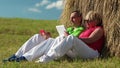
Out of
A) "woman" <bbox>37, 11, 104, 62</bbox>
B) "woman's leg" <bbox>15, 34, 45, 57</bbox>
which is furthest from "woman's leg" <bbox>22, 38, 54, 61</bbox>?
"woman's leg" <bbox>15, 34, 45, 57</bbox>

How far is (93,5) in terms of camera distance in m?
10.8

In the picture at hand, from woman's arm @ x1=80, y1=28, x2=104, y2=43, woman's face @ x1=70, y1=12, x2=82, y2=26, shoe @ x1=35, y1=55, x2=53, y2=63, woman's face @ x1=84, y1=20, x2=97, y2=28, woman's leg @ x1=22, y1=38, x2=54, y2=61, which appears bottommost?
shoe @ x1=35, y1=55, x2=53, y2=63

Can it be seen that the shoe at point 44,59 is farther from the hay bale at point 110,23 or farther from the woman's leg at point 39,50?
the hay bale at point 110,23

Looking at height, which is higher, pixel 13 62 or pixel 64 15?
pixel 64 15

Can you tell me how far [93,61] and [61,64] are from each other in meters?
0.74

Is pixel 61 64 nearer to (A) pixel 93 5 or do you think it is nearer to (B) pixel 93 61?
(B) pixel 93 61

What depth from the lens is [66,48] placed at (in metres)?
9.38

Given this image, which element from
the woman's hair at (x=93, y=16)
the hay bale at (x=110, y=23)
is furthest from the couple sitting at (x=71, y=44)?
the hay bale at (x=110, y=23)

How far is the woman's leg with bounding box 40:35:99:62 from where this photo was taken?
929 cm

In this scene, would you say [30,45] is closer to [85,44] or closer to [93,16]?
[85,44]

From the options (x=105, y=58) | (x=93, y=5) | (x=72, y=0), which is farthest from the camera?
(x=72, y=0)

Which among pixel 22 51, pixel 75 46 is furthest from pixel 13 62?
pixel 75 46

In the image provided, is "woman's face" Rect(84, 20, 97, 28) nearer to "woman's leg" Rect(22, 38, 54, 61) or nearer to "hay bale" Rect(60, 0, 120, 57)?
"hay bale" Rect(60, 0, 120, 57)

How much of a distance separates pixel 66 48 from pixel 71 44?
0.14 meters
